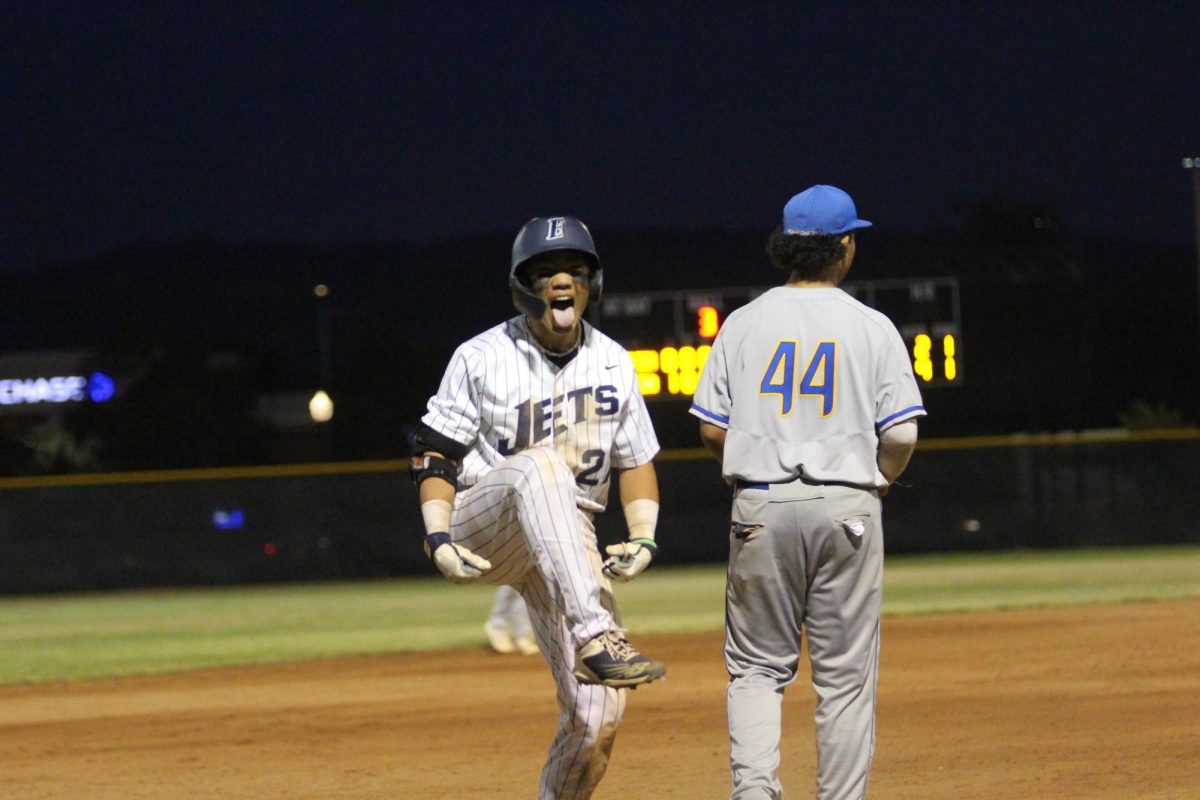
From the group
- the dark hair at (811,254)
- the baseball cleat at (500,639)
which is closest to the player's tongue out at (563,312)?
the dark hair at (811,254)

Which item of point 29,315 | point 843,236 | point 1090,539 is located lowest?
point 1090,539

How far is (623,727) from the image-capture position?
686 cm

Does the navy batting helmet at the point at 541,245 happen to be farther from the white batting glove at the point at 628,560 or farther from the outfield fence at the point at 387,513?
the outfield fence at the point at 387,513

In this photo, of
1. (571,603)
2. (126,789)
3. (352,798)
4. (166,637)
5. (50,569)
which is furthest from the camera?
(50,569)

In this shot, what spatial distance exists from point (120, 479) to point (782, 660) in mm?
14254

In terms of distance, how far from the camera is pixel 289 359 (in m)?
130

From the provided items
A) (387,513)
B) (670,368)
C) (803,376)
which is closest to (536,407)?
(803,376)

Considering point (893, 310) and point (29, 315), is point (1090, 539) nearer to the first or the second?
point (893, 310)

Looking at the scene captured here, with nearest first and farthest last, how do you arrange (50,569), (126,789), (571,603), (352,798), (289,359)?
(571,603)
(352,798)
(126,789)
(50,569)
(289,359)

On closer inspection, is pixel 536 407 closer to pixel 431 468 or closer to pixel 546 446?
pixel 546 446

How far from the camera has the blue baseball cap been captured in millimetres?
3721

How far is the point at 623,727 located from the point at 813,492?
350 cm

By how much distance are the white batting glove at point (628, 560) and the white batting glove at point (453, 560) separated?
0.99 ft

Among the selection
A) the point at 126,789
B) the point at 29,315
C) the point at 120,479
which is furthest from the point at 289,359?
the point at 126,789
